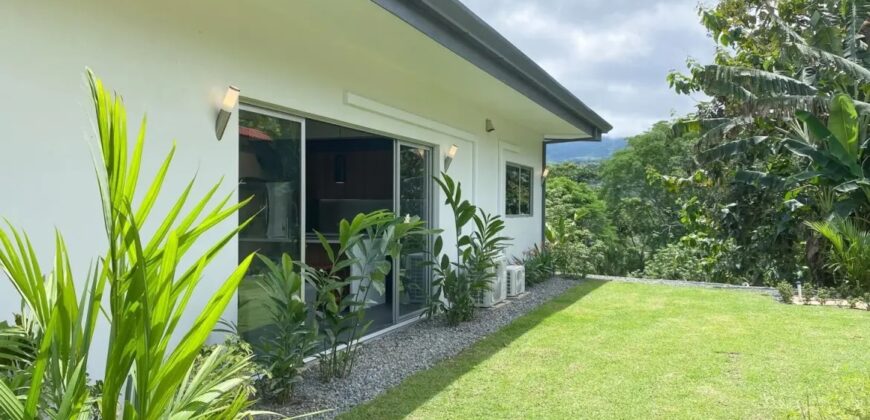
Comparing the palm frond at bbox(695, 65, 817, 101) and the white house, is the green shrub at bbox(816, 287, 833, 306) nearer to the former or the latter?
the palm frond at bbox(695, 65, 817, 101)

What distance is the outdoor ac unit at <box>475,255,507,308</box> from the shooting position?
8.56 metres

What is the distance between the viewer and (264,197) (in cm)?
512

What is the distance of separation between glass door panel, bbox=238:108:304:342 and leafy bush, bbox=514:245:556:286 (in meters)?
6.48

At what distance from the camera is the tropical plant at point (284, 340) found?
434 centimetres

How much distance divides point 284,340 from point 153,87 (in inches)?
75.3

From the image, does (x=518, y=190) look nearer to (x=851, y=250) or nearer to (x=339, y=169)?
(x=339, y=169)

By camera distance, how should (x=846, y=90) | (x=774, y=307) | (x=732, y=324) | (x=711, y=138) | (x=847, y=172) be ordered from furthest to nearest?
1. (x=711, y=138)
2. (x=846, y=90)
3. (x=847, y=172)
4. (x=774, y=307)
5. (x=732, y=324)

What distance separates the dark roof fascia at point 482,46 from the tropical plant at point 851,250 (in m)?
4.37

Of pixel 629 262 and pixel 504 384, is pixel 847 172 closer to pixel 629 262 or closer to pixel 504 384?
pixel 504 384

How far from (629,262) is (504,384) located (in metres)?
15.9

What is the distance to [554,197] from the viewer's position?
71.5ft

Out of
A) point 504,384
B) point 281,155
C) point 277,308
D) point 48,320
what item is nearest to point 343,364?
point 277,308

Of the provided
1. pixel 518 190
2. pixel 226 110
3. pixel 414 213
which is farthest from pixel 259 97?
pixel 518 190

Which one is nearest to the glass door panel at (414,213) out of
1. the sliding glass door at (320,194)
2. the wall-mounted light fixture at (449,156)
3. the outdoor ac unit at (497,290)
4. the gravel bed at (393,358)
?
the sliding glass door at (320,194)
